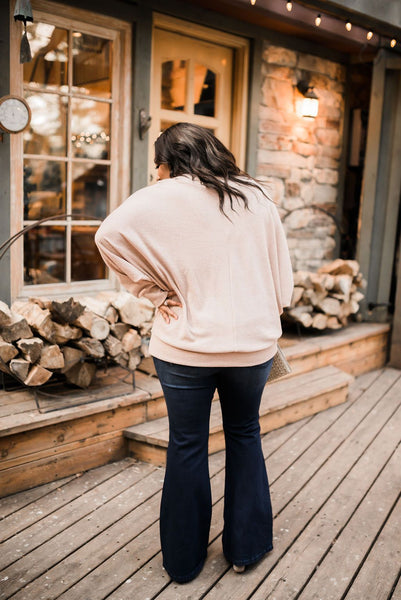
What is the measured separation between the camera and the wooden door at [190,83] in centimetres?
430

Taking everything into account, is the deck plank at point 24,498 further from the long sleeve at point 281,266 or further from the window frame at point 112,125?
the long sleeve at point 281,266

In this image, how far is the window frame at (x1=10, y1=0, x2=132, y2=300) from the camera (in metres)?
3.53

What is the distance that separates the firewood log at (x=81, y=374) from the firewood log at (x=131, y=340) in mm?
219

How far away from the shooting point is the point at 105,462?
10.3ft

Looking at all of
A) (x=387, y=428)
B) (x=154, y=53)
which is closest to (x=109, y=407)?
(x=387, y=428)

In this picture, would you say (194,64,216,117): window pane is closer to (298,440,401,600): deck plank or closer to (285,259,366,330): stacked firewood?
(285,259,366,330): stacked firewood

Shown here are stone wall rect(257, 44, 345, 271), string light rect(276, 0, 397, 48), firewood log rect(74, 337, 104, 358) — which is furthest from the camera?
stone wall rect(257, 44, 345, 271)

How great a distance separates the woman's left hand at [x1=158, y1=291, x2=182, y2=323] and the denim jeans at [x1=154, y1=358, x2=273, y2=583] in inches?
6.3

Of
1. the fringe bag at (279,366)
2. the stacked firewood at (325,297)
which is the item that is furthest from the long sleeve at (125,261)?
the stacked firewood at (325,297)

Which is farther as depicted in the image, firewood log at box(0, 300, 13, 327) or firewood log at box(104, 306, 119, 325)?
firewood log at box(104, 306, 119, 325)

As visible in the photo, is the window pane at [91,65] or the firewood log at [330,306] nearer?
the window pane at [91,65]

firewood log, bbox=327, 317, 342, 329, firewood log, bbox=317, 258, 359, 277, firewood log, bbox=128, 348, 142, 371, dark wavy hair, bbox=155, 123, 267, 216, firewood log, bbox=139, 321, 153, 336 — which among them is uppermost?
dark wavy hair, bbox=155, 123, 267, 216

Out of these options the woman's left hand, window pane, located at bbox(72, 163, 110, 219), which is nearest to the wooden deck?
the woman's left hand

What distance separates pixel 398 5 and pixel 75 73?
232cm
